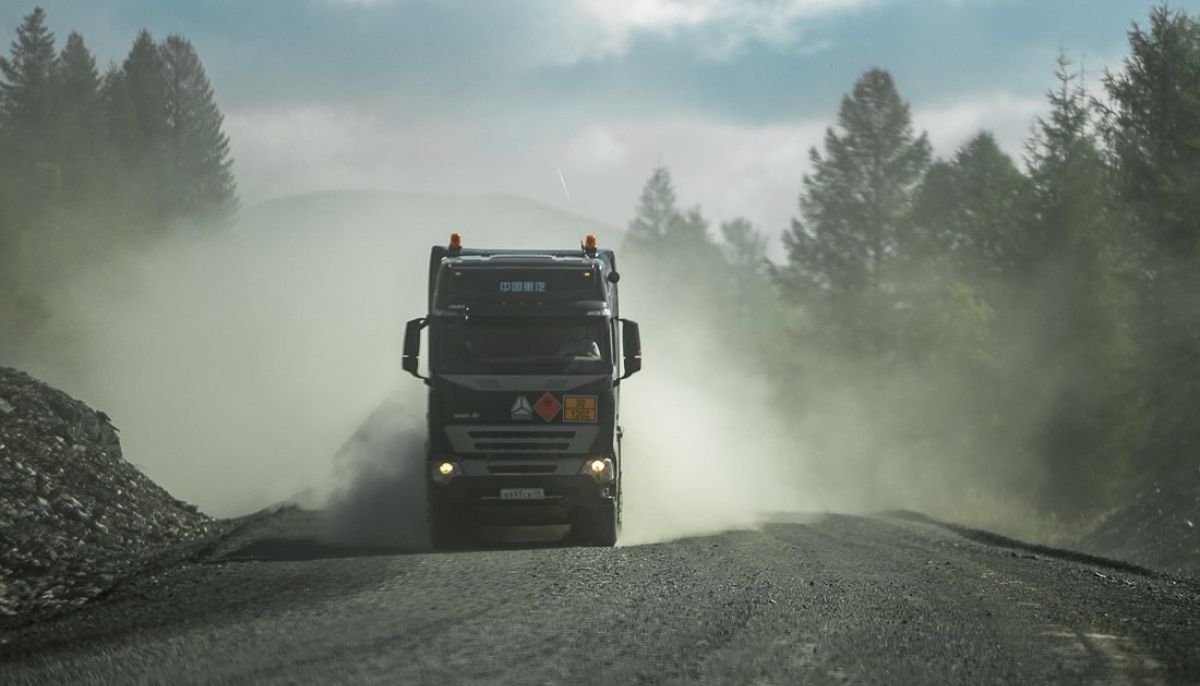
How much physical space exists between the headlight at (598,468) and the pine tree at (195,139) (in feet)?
307

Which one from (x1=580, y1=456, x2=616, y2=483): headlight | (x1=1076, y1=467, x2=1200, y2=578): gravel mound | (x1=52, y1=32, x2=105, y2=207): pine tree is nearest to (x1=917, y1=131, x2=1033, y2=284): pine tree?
(x1=1076, y1=467, x2=1200, y2=578): gravel mound

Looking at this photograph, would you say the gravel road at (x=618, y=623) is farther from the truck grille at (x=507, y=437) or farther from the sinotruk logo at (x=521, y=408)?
the sinotruk logo at (x=521, y=408)

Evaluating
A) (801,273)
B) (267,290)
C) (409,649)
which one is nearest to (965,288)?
(801,273)

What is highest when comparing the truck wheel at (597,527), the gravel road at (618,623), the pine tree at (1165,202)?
the pine tree at (1165,202)

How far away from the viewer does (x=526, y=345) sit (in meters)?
17.1

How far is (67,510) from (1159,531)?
18.5 m

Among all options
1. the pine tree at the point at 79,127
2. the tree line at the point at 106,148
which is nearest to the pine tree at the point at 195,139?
the tree line at the point at 106,148

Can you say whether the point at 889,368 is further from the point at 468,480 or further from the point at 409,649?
the point at 409,649

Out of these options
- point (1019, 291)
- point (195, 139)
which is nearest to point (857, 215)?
point (1019, 291)

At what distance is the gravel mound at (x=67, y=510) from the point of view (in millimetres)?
15438

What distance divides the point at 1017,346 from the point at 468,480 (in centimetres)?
3487

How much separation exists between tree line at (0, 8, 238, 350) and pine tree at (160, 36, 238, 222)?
8 centimetres

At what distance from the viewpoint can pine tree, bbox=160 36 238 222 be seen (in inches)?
4186

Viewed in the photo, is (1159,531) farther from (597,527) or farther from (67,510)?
(67,510)
